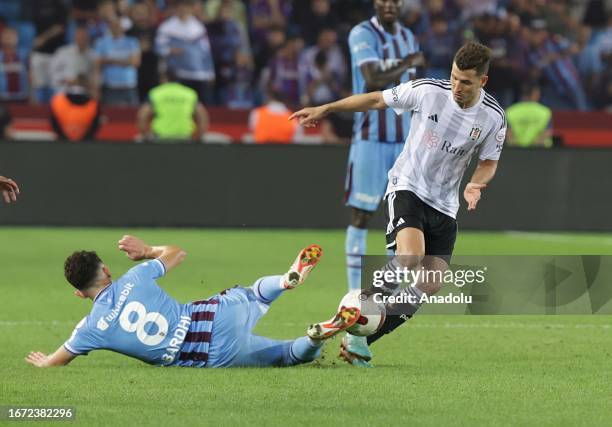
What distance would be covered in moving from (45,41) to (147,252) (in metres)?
13.5

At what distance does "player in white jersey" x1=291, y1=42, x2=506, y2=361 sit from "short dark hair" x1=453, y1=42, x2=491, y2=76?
0.07 meters

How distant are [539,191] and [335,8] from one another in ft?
19.7

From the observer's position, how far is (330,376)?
7969 millimetres

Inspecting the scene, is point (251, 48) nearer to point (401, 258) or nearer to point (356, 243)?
point (356, 243)

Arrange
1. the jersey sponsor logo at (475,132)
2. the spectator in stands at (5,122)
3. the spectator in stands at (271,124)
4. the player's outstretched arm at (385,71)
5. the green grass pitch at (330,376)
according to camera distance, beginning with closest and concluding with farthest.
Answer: the green grass pitch at (330,376) < the jersey sponsor logo at (475,132) < the player's outstretched arm at (385,71) < the spectator in stands at (5,122) < the spectator in stands at (271,124)

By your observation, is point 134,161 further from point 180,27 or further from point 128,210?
point 180,27

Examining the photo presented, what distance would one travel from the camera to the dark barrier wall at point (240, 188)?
57.2 ft

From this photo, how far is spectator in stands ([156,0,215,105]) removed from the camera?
66.1 ft

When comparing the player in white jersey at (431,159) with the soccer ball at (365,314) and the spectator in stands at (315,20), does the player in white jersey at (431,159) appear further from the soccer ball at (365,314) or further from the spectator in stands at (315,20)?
the spectator in stands at (315,20)

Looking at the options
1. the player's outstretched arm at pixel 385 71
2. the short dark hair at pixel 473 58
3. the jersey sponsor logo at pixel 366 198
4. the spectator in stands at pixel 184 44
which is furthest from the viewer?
the spectator in stands at pixel 184 44

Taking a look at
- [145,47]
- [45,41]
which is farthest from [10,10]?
[145,47]

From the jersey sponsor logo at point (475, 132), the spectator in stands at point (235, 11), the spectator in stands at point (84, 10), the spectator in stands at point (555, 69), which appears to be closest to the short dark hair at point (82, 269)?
the jersey sponsor logo at point (475, 132)

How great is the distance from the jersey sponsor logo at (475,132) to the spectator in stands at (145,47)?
1262 centimetres

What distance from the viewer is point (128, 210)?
17.5m
